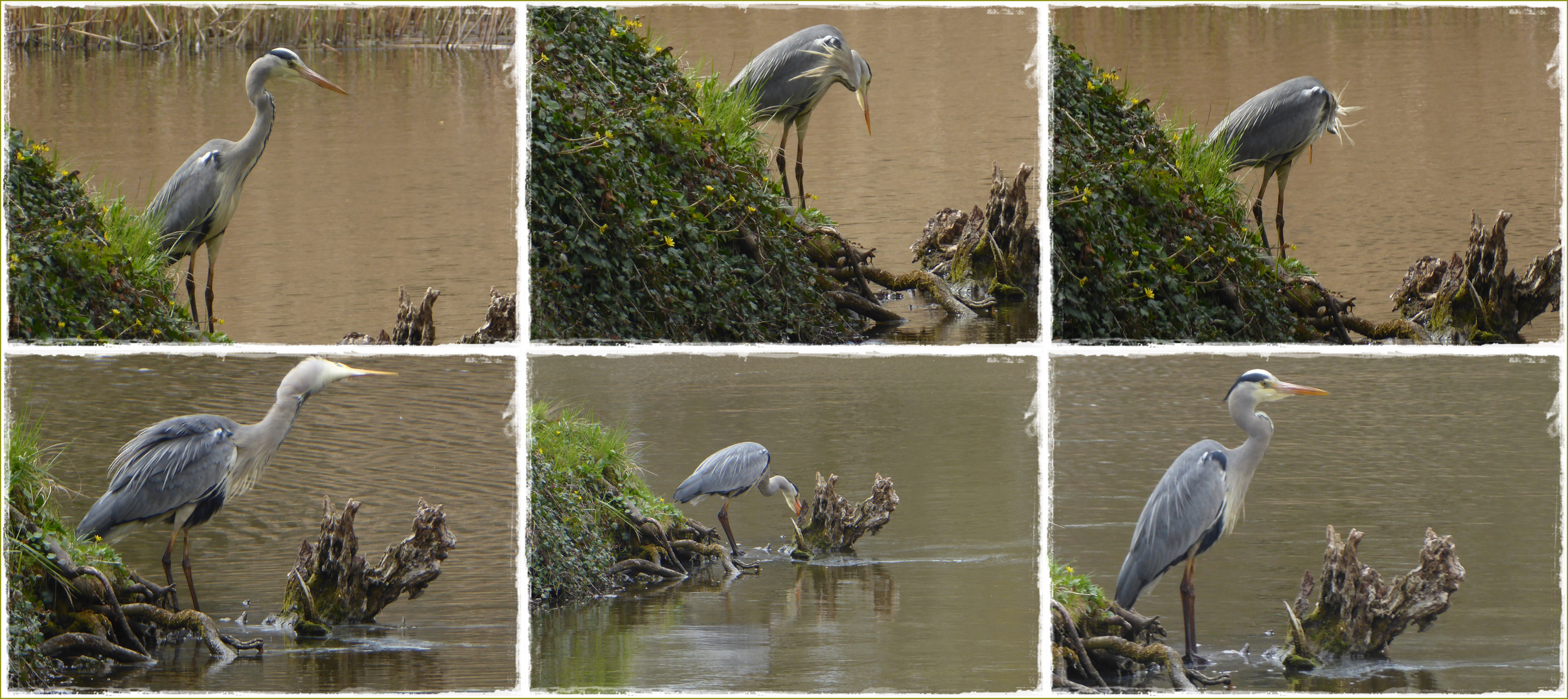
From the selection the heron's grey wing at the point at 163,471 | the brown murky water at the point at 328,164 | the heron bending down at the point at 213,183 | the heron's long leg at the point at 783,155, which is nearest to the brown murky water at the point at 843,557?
the heron's long leg at the point at 783,155

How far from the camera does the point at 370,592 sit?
3.93 metres

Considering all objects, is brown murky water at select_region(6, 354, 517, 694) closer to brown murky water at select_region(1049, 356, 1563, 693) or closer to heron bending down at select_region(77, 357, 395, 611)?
heron bending down at select_region(77, 357, 395, 611)

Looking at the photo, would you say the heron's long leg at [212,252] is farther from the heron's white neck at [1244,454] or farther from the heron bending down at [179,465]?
the heron's white neck at [1244,454]

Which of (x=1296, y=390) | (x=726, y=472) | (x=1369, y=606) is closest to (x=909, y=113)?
(x=726, y=472)

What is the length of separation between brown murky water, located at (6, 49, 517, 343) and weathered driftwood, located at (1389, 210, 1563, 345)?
117 inches

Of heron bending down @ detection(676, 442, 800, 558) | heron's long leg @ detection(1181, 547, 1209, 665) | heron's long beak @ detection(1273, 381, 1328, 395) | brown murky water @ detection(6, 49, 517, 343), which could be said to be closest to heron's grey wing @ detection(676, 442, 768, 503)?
heron bending down @ detection(676, 442, 800, 558)

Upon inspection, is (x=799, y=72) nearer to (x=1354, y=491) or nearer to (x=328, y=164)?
(x=1354, y=491)

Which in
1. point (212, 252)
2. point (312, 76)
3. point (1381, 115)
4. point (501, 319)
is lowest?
point (501, 319)

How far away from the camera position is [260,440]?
12.8 feet

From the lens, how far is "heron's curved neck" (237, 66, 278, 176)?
4152 mm

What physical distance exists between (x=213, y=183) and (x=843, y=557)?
9.58ft

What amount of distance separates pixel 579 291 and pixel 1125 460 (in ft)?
7.76

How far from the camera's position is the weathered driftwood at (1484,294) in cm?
369

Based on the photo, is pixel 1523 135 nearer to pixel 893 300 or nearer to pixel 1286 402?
pixel 1286 402
